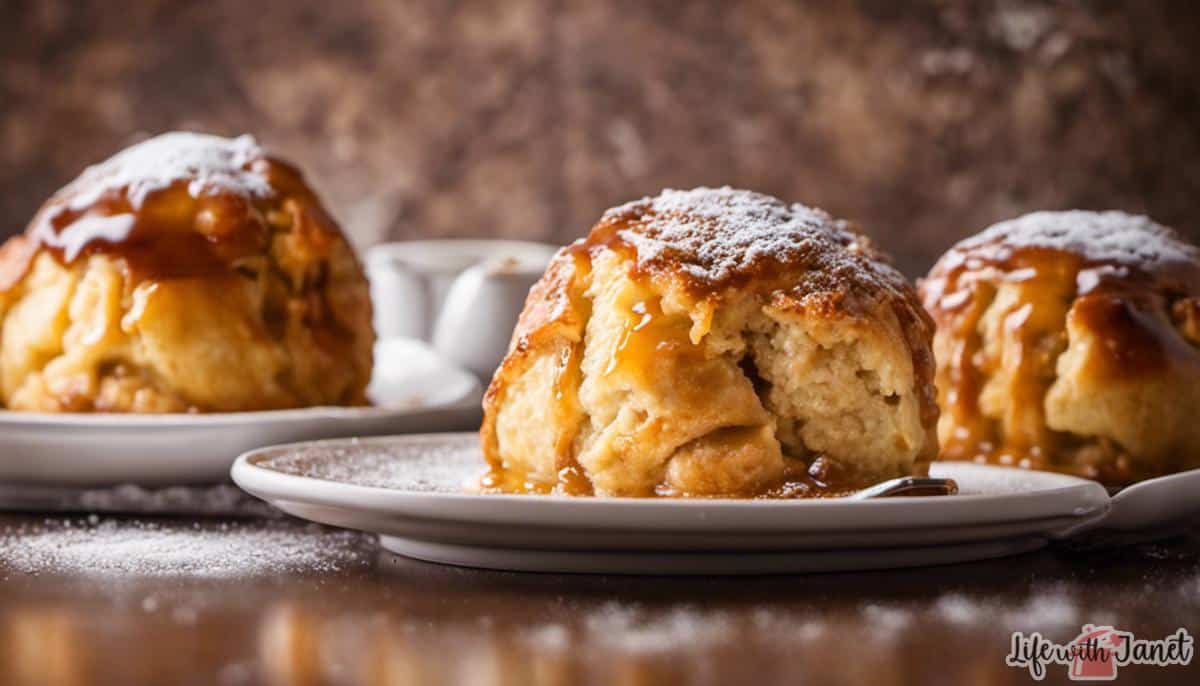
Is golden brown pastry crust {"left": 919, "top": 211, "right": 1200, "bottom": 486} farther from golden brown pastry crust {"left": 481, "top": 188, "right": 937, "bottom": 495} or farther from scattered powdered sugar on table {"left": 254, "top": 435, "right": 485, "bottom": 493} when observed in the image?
scattered powdered sugar on table {"left": 254, "top": 435, "right": 485, "bottom": 493}

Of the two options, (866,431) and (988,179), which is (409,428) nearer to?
(866,431)

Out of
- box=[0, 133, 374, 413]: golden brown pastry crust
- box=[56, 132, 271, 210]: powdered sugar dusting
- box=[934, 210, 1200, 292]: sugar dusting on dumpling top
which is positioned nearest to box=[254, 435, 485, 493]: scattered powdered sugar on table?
box=[0, 133, 374, 413]: golden brown pastry crust

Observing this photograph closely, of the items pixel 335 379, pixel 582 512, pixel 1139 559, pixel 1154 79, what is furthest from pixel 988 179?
pixel 582 512

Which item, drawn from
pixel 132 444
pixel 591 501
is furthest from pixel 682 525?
pixel 132 444

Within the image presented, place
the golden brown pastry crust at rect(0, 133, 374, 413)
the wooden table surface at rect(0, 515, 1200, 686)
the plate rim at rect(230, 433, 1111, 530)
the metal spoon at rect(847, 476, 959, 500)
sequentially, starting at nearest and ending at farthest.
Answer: the wooden table surface at rect(0, 515, 1200, 686)
the plate rim at rect(230, 433, 1111, 530)
the metal spoon at rect(847, 476, 959, 500)
the golden brown pastry crust at rect(0, 133, 374, 413)

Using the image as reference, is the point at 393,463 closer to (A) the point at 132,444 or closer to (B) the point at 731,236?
(A) the point at 132,444
